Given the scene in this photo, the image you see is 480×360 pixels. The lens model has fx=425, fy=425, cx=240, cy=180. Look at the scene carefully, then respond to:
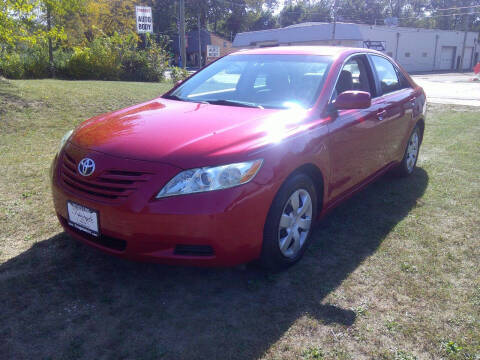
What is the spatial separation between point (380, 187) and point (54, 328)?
158 inches

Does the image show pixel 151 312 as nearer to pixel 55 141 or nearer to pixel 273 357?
pixel 273 357

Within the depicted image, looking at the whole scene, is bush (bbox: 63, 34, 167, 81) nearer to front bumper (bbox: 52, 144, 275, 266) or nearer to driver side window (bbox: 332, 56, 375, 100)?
driver side window (bbox: 332, 56, 375, 100)

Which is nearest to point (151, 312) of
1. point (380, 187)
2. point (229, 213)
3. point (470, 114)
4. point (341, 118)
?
point (229, 213)

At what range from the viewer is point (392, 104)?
15.0 ft

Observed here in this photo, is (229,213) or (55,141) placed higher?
(229,213)

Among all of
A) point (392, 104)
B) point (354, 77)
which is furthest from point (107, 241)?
point (392, 104)

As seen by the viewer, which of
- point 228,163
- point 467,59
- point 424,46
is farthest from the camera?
point 467,59

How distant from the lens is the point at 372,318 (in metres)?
2.70

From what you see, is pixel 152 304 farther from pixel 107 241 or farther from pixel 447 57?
pixel 447 57

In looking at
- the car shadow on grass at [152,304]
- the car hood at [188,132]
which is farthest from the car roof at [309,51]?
the car shadow on grass at [152,304]

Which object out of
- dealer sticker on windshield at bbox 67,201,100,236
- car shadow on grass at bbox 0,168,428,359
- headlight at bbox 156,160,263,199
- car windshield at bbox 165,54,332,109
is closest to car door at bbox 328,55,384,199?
car windshield at bbox 165,54,332,109

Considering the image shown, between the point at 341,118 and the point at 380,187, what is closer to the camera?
the point at 341,118

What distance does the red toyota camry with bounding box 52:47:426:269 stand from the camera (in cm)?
258

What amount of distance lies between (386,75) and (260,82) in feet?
5.79
